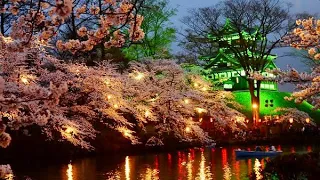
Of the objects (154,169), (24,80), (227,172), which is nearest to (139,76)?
(24,80)

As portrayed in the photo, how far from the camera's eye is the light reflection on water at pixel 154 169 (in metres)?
18.5

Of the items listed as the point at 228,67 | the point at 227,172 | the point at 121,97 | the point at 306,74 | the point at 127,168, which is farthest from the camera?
the point at 228,67

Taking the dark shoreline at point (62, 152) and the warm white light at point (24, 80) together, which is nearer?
the warm white light at point (24, 80)

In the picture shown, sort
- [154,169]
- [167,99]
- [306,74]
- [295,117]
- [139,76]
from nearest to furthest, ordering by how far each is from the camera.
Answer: [306,74]
[154,169]
[167,99]
[139,76]
[295,117]

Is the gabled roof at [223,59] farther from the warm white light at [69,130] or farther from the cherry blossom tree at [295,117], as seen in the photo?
the warm white light at [69,130]

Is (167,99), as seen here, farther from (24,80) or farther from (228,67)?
(228,67)

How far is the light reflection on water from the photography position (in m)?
18.5

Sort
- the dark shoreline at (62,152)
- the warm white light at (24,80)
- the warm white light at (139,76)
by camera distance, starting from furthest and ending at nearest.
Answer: the warm white light at (139,76) → the dark shoreline at (62,152) → the warm white light at (24,80)

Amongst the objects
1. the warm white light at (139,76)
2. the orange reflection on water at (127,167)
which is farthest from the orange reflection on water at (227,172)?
the warm white light at (139,76)

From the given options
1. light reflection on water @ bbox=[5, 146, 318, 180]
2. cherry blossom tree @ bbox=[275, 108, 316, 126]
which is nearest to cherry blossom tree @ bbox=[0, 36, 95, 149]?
light reflection on water @ bbox=[5, 146, 318, 180]

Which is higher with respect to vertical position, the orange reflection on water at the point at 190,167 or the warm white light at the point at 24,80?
the warm white light at the point at 24,80

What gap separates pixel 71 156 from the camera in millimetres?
25781

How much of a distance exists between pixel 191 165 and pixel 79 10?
45.4ft

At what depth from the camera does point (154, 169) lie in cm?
2081
